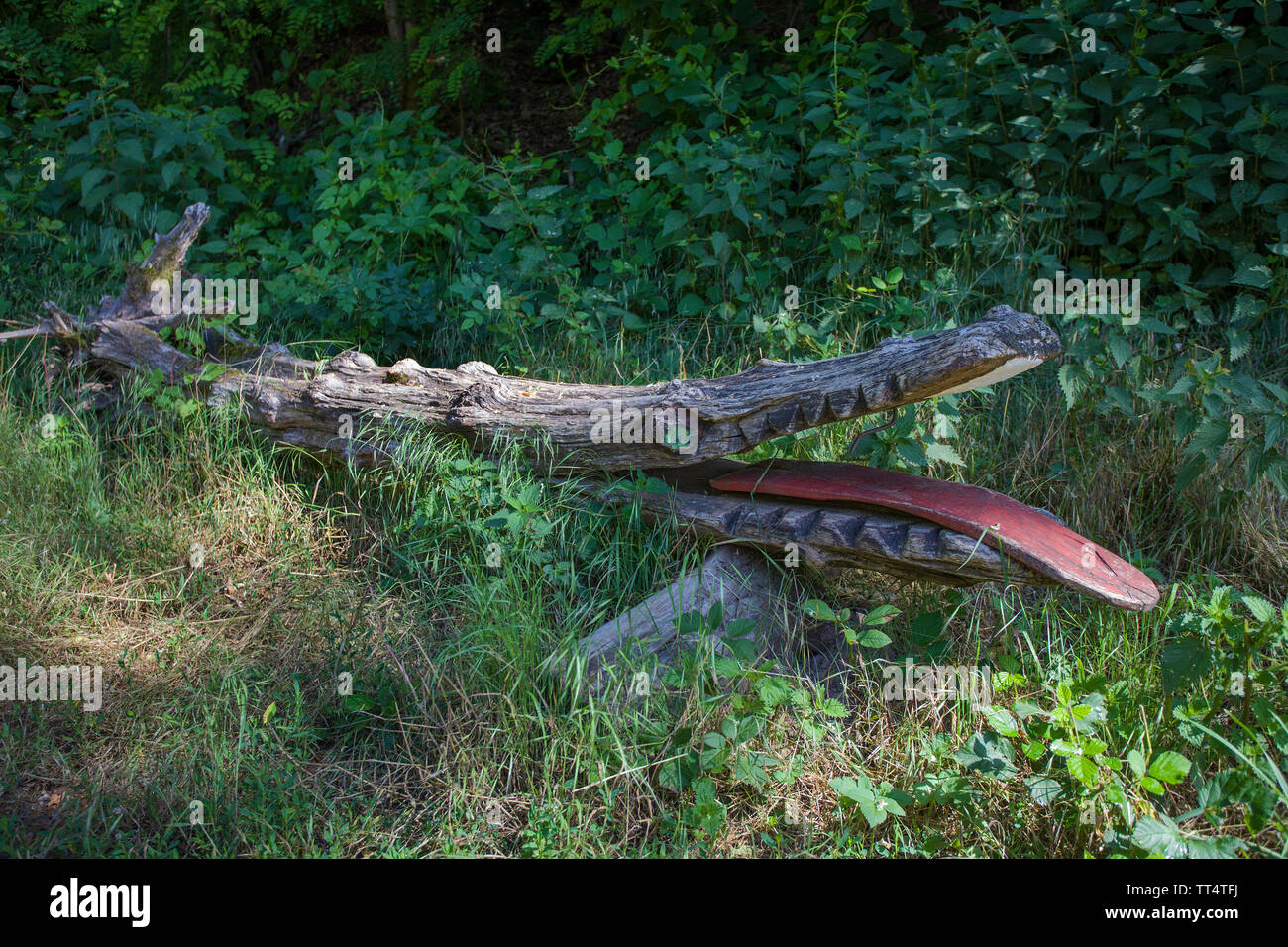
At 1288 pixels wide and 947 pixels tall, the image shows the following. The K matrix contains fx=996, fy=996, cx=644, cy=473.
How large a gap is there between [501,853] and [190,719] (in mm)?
1209

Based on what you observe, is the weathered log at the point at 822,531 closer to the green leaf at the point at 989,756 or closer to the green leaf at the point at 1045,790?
the green leaf at the point at 989,756

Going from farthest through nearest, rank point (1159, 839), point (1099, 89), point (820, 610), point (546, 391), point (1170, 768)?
point (1099, 89), point (546, 391), point (820, 610), point (1170, 768), point (1159, 839)

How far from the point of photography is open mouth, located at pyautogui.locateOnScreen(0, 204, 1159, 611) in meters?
3.07

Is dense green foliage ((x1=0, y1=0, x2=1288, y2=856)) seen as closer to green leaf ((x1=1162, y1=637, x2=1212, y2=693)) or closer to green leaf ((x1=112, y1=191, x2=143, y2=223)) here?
green leaf ((x1=1162, y1=637, x2=1212, y2=693))

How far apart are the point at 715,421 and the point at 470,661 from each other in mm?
1173

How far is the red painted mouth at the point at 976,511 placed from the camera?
3.01m

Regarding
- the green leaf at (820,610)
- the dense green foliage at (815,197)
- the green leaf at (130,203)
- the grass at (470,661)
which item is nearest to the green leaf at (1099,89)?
the dense green foliage at (815,197)

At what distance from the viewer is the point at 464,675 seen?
328cm

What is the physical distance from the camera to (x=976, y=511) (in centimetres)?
317

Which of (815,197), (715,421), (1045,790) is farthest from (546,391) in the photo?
(1045,790)

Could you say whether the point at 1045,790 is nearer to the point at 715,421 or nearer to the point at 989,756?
the point at 989,756

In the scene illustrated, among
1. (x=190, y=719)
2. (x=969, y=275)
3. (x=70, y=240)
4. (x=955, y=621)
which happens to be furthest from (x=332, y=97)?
(x=955, y=621)

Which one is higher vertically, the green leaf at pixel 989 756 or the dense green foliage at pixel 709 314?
the dense green foliage at pixel 709 314

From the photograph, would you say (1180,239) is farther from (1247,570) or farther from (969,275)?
(1247,570)
